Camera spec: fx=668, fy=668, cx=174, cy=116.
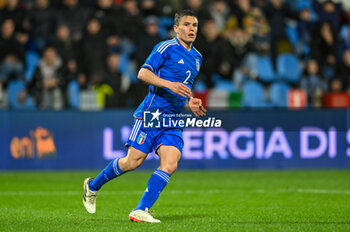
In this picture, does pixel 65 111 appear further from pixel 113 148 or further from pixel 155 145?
pixel 155 145

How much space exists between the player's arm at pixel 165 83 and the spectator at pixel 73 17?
10.2 metres

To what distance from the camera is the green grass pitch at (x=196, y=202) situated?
6.37 meters

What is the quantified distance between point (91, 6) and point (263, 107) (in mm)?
5223

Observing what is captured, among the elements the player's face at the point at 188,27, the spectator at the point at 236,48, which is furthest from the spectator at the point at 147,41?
the player's face at the point at 188,27

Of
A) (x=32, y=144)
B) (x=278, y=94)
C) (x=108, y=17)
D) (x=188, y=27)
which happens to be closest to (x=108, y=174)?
(x=188, y=27)

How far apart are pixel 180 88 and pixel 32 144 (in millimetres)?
8415

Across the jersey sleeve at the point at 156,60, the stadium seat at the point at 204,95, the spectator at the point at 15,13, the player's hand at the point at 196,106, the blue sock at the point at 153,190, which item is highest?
the spectator at the point at 15,13

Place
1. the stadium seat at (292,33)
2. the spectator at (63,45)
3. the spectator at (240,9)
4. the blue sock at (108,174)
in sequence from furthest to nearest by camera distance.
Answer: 1. the stadium seat at (292,33)
2. the spectator at (240,9)
3. the spectator at (63,45)
4. the blue sock at (108,174)

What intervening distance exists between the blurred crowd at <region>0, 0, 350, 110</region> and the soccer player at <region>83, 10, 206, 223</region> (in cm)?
772

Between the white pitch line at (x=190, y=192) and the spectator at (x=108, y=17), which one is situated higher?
the spectator at (x=108, y=17)

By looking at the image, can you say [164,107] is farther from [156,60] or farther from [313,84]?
[313,84]

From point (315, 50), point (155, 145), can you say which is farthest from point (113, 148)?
point (155, 145)

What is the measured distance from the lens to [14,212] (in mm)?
7535

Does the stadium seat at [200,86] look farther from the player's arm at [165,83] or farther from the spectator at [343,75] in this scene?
the player's arm at [165,83]
